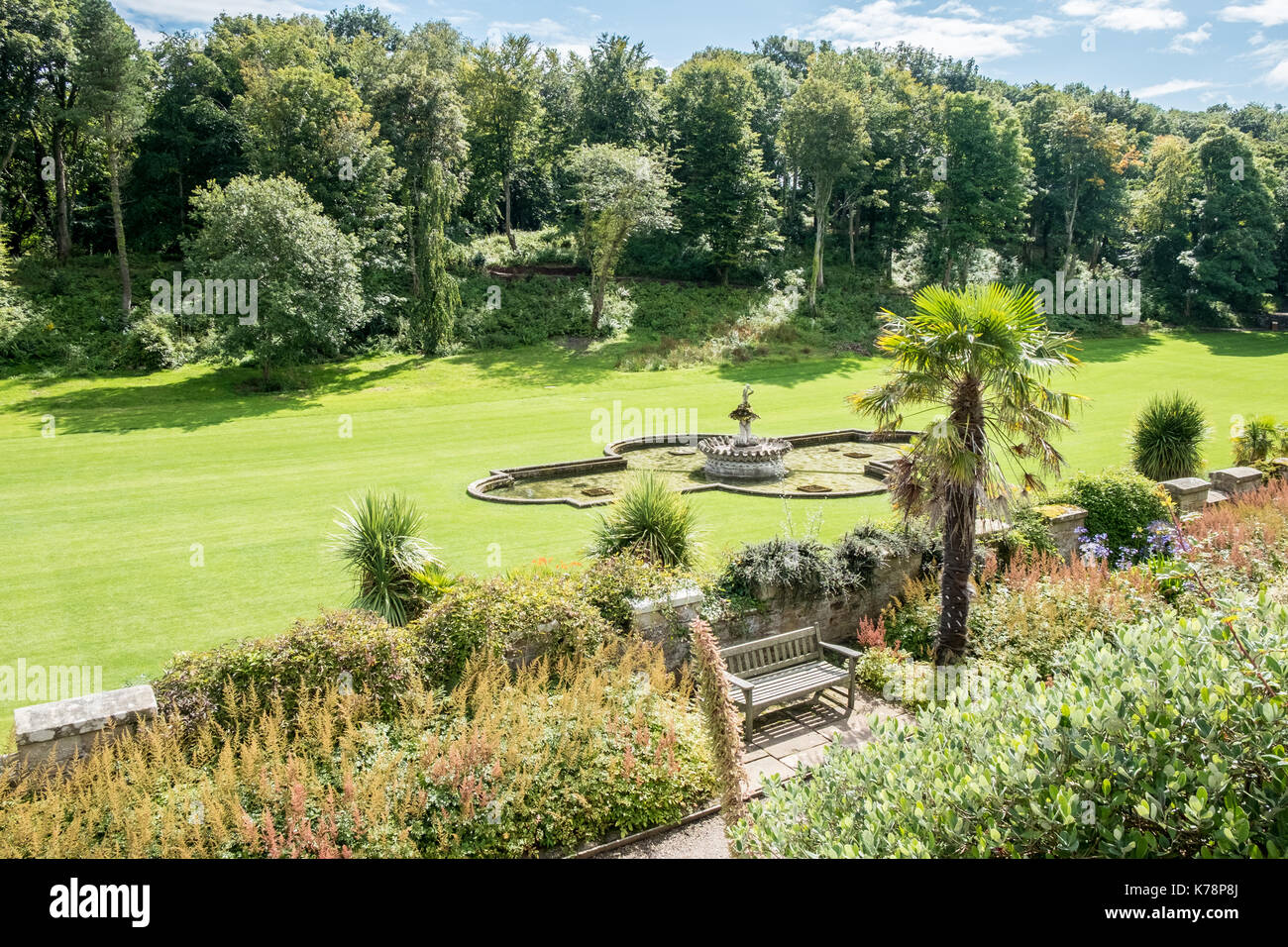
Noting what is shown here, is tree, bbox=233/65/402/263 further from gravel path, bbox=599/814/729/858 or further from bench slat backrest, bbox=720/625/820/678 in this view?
gravel path, bbox=599/814/729/858

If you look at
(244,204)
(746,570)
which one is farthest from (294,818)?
(244,204)

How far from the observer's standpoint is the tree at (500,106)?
4381cm

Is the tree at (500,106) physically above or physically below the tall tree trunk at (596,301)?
above

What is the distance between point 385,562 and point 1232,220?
180ft

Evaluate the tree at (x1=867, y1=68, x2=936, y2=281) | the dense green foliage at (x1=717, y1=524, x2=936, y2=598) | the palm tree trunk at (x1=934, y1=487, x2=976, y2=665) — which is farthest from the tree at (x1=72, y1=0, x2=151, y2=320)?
the tree at (x1=867, y1=68, x2=936, y2=281)

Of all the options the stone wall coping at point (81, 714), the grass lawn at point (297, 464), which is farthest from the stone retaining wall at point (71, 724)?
the grass lawn at point (297, 464)

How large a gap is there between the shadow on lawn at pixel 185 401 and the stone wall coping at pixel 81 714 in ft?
55.5

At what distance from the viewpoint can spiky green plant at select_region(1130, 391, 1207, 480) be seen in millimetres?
17062

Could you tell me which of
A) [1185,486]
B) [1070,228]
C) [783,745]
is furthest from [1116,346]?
[783,745]

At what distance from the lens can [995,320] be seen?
868cm

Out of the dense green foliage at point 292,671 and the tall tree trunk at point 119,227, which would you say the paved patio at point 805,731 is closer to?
the dense green foliage at point 292,671

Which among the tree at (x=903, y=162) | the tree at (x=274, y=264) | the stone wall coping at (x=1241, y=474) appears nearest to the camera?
the stone wall coping at (x=1241, y=474)

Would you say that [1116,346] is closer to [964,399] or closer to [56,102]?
[964,399]

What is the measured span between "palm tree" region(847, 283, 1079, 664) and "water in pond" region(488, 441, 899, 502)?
6538mm
